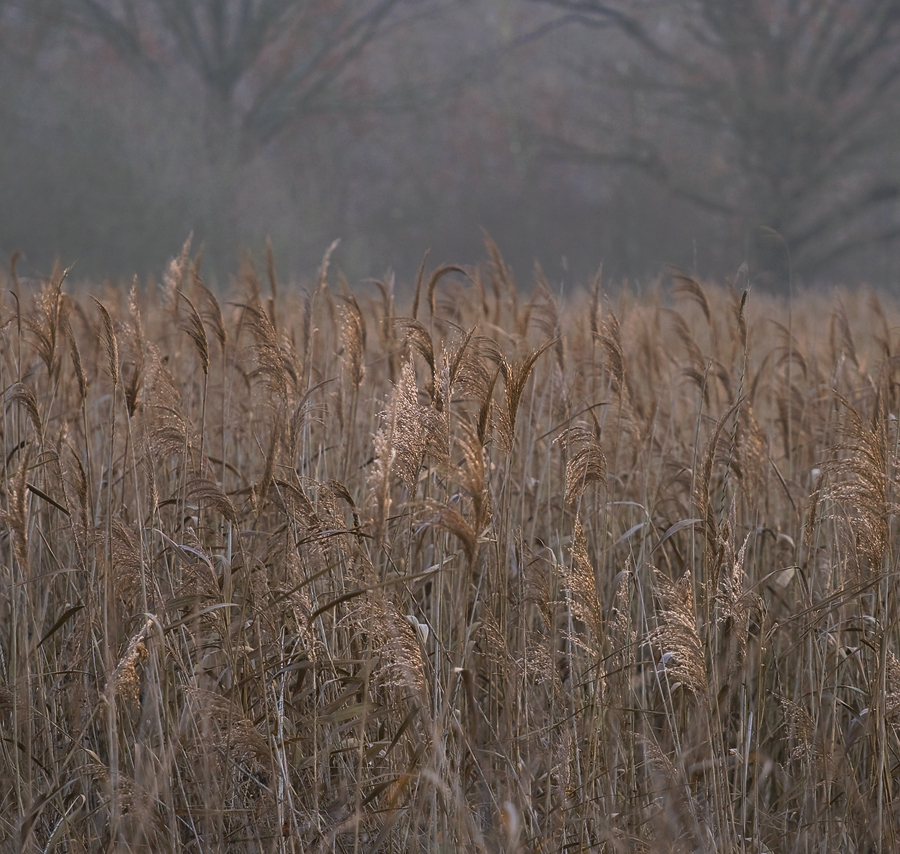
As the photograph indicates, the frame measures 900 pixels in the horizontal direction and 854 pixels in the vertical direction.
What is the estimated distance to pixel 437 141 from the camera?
26234mm

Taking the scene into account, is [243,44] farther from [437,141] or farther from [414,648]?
[414,648]

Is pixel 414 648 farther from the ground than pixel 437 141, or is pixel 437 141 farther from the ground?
pixel 437 141

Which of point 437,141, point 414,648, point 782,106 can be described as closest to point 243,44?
point 437,141

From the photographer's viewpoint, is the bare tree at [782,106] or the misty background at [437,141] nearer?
the misty background at [437,141]

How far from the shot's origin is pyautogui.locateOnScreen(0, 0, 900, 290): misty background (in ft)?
45.4

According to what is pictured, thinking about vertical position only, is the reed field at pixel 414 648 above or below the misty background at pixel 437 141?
below

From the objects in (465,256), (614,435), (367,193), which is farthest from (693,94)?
(614,435)

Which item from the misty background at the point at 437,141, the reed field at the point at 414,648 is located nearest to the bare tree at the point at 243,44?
the misty background at the point at 437,141

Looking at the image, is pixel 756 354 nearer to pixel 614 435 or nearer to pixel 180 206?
pixel 614 435

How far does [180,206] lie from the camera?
14.3 metres

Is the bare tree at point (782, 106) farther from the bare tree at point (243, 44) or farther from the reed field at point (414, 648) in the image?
the reed field at point (414, 648)

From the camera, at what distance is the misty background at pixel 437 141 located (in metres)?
13.8

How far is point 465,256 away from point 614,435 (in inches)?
869

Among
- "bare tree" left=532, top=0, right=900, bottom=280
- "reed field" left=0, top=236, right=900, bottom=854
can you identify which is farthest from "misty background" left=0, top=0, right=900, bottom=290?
"reed field" left=0, top=236, right=900, bottom=854
